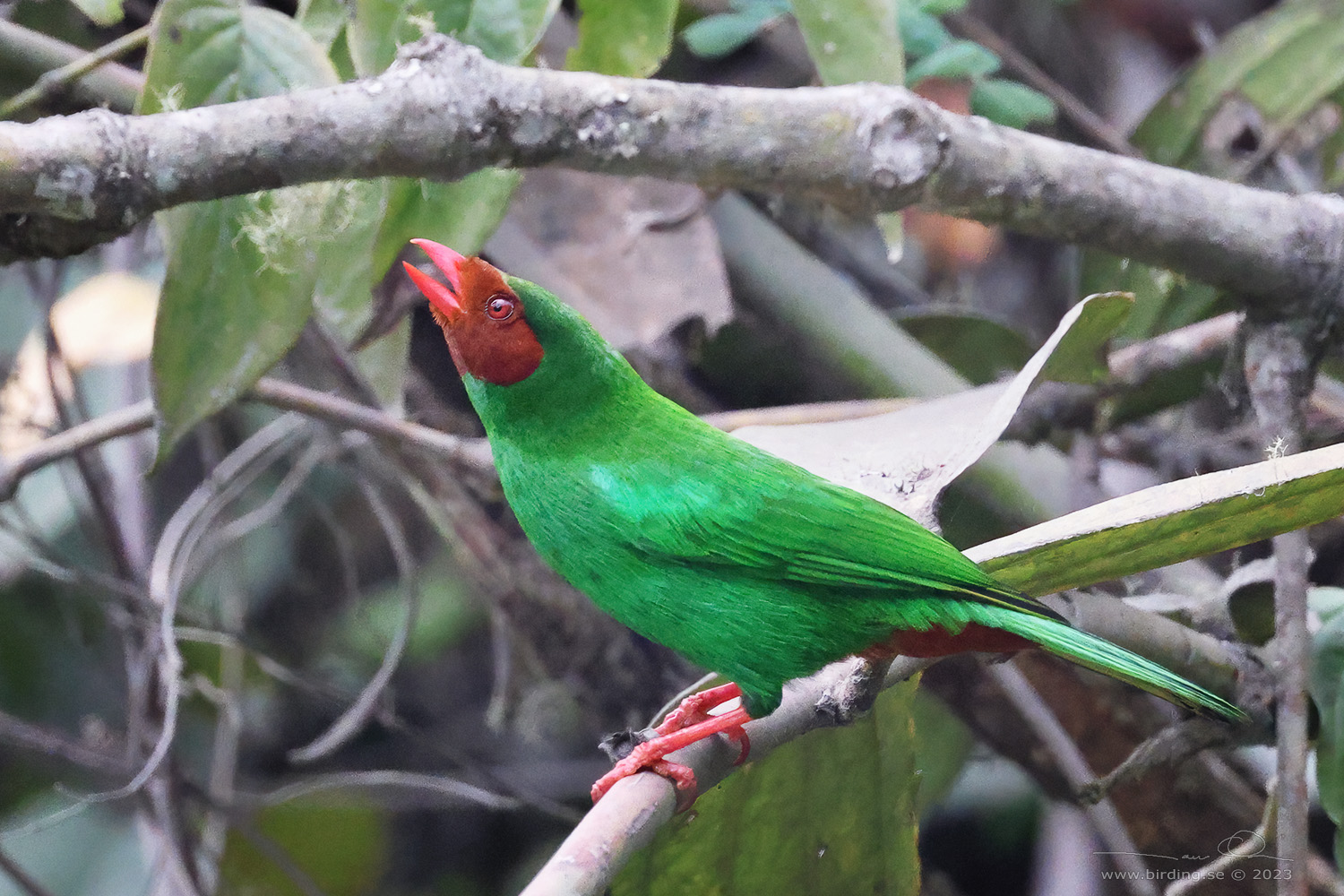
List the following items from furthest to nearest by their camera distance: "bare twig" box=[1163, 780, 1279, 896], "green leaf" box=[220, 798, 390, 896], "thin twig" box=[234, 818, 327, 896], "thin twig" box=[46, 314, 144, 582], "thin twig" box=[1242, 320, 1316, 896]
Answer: "green leaf" box=[220, 798, 390, 896] → "thin twig" box=[234, 818, 327, 896] → "thin twig" box=[46, 314, 144, 582] → "bare twig" box=[1163, 780, 1279, 896] → "thin twig" box=[1242, 320, 1316, 896]

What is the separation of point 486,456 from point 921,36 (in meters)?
1.47

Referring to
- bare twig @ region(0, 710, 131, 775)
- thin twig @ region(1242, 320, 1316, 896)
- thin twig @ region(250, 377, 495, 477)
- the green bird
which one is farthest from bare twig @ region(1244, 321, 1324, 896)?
bare twig @ region(0, 710, 131, 775)

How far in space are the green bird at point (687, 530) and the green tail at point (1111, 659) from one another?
0.29 feet

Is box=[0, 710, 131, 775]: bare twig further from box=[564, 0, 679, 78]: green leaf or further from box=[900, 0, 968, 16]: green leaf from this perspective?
box=[900, 0, 968, 16]: green leaf

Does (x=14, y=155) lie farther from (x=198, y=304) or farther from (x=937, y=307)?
(x=937, y=307)

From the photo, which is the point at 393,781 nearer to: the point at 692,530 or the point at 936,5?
the point at 692,530

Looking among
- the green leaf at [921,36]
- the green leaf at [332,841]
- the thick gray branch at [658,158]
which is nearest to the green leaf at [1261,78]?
the green leaf at [921,36]

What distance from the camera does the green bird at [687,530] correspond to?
1650 mm

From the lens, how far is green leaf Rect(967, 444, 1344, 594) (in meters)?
1.37

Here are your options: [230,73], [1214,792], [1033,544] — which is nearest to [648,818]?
[1033,544]

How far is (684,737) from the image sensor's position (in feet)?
5.65

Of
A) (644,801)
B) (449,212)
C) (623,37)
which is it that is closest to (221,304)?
(449,212)

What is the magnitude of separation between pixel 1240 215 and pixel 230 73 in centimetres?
191

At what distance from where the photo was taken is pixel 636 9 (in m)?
2.20
